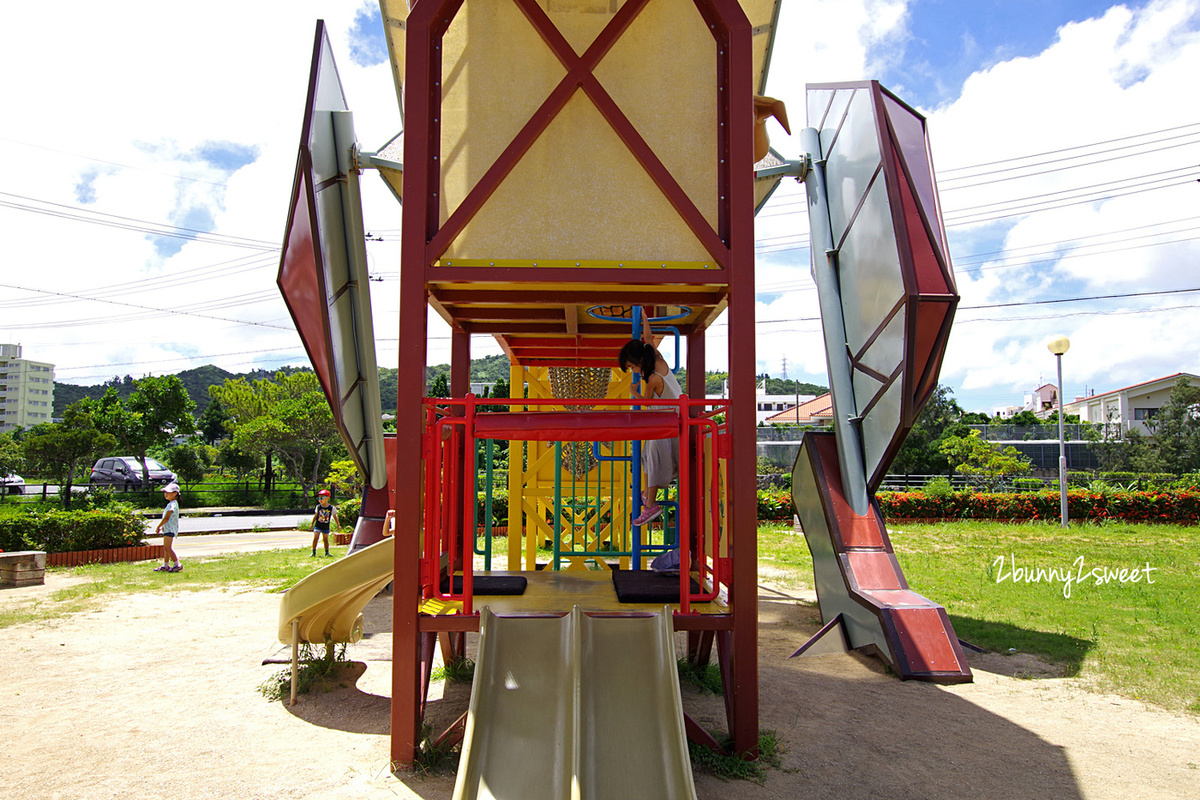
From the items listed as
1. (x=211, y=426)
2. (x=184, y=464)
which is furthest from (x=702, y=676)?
(x=211, y=426)

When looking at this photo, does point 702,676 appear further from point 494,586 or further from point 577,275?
point 577,275

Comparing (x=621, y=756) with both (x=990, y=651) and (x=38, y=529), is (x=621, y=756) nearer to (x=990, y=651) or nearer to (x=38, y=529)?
(x=990, y=651)

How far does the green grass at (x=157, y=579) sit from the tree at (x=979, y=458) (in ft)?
Answer: 98.6

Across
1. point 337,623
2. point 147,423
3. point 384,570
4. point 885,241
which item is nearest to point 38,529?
point 337,623

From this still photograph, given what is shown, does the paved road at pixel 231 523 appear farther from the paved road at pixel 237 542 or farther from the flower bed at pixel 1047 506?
the flower bed at pixel 1047 506

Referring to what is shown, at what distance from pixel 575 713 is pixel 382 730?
2220mm

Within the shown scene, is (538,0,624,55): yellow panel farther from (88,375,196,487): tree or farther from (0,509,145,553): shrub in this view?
(88,375,196,487): tree

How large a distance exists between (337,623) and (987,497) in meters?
20.9

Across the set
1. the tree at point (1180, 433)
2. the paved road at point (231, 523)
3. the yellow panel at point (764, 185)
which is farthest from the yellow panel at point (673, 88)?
the tree at point (1180, 433)

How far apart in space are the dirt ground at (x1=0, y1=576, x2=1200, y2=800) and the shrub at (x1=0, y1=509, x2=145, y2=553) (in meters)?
6.33

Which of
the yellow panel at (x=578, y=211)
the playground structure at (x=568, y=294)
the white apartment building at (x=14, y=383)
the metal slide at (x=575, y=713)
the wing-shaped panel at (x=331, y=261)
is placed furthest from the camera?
the white apartment building at (x=14, y=383)

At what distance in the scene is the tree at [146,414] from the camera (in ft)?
113

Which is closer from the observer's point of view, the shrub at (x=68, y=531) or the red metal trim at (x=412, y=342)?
the red metal trim at (x=412, y=342)

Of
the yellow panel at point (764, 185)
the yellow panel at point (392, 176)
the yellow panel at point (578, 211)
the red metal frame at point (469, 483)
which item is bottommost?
the red metal frame at point (469, 483)
